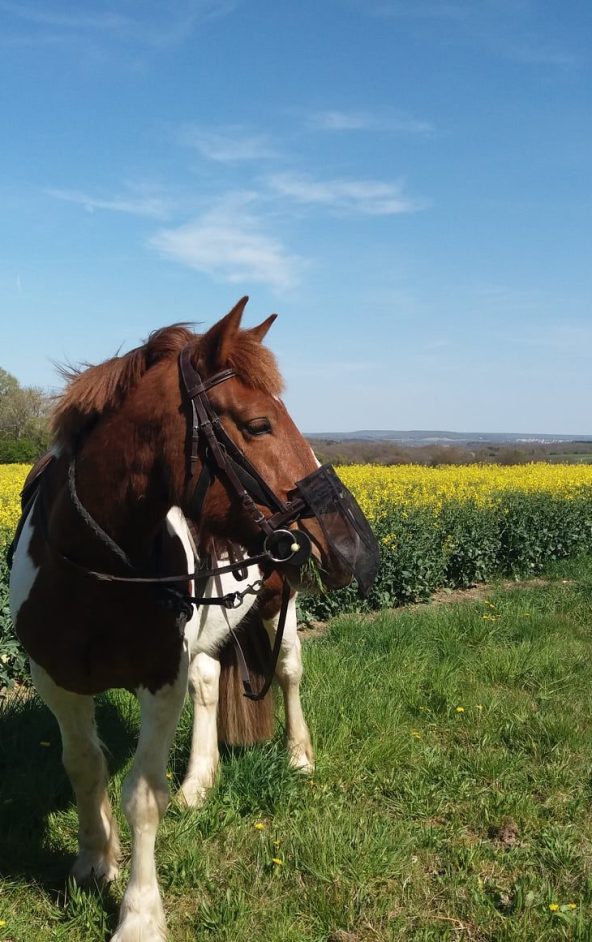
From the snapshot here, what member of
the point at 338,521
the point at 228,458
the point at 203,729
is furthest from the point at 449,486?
the point at 228,458

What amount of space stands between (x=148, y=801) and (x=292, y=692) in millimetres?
1577

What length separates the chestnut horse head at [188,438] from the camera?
6.88ft

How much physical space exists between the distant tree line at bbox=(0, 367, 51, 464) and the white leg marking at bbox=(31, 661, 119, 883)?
17104 mm

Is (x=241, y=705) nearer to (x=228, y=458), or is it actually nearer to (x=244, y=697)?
(x=244, y=697)

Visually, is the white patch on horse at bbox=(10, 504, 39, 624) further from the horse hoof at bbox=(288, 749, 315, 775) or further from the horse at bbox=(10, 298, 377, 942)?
the horse hoof at bbox=(288, 749, 315, 775)

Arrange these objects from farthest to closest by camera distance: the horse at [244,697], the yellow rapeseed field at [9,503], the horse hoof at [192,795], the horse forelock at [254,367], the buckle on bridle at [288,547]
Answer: the yellow rapeseed field at [9,503] < the horse at [244,697] < the horse hoof at [192,795] < the horse forelock at [254,367] < the buckle on bridle at [288,547]

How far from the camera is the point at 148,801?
2592 millimetres

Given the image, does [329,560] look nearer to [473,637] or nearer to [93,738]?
[93,738]

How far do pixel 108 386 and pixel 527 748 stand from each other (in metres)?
3.11

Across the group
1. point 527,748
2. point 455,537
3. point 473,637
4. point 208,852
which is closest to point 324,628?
point 473,637

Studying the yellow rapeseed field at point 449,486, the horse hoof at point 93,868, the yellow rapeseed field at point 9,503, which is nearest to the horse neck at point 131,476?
the horse hoof at point 93,868

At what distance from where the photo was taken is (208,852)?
305 centimetres

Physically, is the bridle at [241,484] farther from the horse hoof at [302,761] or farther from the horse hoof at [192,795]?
the horse hoof at [302,761]

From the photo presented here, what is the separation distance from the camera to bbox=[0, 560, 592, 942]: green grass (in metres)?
2.66
